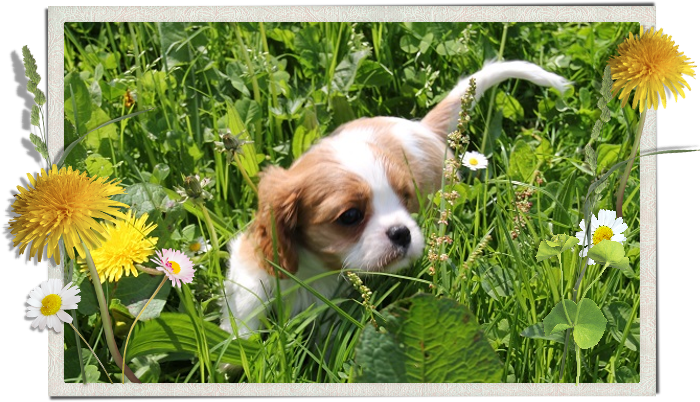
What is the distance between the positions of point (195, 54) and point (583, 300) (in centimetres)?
151

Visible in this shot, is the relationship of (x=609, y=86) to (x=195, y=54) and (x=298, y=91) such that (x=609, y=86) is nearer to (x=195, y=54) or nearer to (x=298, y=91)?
(x=298, y=91)

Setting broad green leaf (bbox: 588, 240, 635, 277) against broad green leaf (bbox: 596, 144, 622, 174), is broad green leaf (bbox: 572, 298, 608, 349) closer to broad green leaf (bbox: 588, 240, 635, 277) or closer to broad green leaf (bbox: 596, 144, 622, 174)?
broad green leaf (bbox: 588, 240, 635, 277)

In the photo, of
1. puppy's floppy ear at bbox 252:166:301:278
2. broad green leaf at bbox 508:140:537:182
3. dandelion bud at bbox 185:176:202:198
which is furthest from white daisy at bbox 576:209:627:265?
dandelion bud at bbox 185:176:202:198

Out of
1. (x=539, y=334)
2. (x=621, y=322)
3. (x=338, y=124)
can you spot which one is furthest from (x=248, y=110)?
(x=621, y=322)

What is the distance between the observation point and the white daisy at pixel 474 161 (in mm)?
2721

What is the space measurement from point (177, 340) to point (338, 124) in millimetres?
963

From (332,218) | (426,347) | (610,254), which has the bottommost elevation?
(426,347)

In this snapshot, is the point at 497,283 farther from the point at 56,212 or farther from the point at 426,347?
the point at 56,212

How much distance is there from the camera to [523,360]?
7.63ft

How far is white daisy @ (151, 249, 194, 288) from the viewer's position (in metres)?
2.33

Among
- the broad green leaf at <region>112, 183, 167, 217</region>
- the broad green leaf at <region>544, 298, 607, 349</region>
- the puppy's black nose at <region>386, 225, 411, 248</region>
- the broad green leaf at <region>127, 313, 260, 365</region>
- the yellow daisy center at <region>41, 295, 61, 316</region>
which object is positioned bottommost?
the broad green leaf at <region>127, 313, 260, 365</region>

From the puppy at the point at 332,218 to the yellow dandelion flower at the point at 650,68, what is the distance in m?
0.47

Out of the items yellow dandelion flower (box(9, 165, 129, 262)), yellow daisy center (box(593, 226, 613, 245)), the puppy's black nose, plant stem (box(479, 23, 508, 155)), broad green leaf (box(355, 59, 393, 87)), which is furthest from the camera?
broad green leaf (box(355, 59, 393, 87))

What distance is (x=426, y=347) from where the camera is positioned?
2135 millimetres
